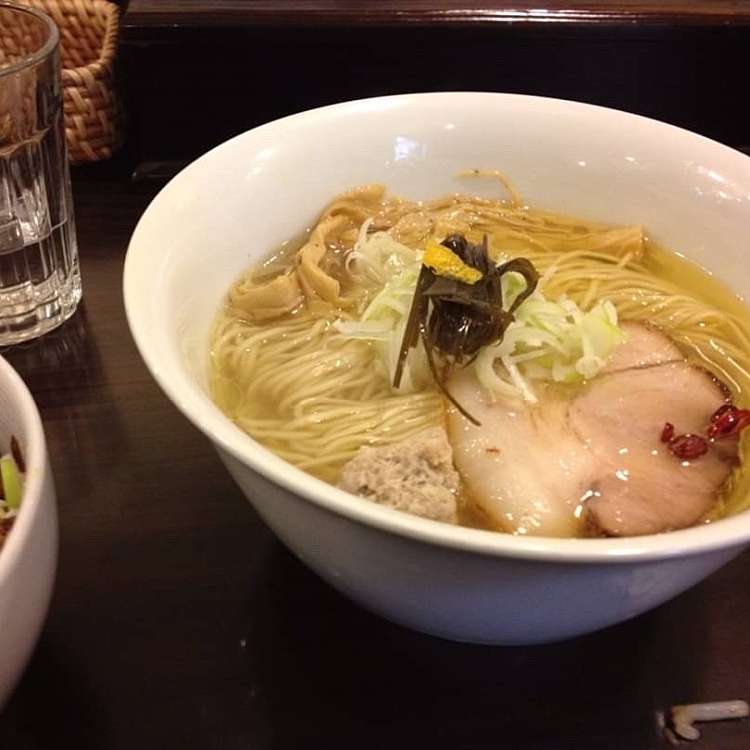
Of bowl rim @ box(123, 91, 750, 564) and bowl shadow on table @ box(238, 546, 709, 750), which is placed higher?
bowl rim @ box(123, 91, 750, 564)

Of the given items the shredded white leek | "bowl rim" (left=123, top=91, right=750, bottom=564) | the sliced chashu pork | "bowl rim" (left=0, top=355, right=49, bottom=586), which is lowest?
the sliced chashu pork

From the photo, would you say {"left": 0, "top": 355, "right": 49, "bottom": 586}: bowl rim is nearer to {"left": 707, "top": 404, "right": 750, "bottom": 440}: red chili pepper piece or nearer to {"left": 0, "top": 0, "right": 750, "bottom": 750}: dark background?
{"left": 0, "top": 0, "right": 750, "bottom": 750}: dark background

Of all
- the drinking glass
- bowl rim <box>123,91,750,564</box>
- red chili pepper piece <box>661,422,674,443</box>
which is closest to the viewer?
bowl rim <box>123,91,750,564</box>

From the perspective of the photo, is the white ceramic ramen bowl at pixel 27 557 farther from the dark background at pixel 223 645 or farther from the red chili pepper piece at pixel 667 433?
the red chili pepper piece at pixel 667 433

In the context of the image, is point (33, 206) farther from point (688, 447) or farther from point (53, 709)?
point (688, 447)

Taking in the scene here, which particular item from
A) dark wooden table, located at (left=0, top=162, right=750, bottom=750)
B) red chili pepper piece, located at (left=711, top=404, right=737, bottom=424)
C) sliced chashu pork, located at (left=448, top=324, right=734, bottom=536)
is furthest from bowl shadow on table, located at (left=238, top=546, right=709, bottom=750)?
red chili pepper piece, located at (left=711, top=404, right=737, bottom=424)

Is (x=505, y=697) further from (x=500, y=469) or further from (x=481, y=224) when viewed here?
(x=481, y=224)

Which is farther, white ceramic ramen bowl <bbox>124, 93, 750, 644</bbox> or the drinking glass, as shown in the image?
the drinking glass

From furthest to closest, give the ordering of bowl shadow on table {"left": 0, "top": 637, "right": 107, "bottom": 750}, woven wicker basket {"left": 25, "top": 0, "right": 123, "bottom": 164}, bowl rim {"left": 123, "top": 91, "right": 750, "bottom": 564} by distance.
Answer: woven wicker basket {"left": 25, "top": 0, "right": 123, "bottom": 164}, bowl shadow on table {"left": 0, "top": 637, "right": 107, "bottom": 750}, bowl rim {"left": 123, "top": 91, "right": 750, "bottom": 564}
